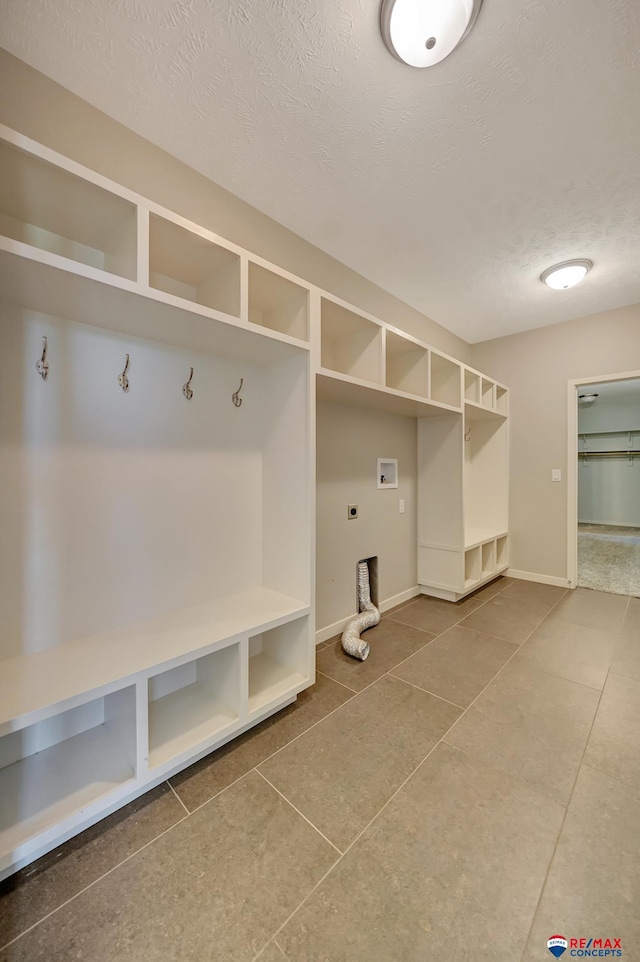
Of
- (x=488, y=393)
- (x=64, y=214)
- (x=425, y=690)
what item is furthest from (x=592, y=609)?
(x=64, y=214)

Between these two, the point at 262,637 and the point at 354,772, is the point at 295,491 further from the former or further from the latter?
the point at 354,772

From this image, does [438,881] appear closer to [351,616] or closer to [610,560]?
[351,616]

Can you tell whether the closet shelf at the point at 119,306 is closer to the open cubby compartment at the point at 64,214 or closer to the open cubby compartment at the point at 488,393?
the open cubby compartment at the point at 64,214

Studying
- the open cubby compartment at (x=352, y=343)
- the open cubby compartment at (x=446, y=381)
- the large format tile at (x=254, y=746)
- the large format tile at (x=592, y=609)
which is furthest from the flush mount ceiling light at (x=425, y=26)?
the large format tile at (x=592, y=609)

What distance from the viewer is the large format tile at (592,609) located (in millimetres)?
2812

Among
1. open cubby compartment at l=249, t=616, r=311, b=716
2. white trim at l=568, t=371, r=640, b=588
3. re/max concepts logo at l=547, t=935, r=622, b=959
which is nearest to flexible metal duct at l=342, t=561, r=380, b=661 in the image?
open cubby compartment at l=249, t=616, r=311, b=716

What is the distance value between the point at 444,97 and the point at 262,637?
2.76 metres

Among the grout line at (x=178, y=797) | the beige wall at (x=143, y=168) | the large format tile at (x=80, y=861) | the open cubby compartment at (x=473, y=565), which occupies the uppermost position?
the beige wall at (x=143, y=168)

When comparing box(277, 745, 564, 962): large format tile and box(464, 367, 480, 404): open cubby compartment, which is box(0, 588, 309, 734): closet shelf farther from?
box(464, 367, 480, 404): open cubby compartment

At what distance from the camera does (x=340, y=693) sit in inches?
76.0

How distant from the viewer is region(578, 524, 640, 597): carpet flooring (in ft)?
12.2

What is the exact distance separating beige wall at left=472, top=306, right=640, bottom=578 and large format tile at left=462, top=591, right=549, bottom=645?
873mm

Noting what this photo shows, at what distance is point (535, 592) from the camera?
3539mm

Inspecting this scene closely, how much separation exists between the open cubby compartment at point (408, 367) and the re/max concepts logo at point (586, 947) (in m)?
2.57
